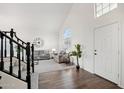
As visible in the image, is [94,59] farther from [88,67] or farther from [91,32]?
[91,32]

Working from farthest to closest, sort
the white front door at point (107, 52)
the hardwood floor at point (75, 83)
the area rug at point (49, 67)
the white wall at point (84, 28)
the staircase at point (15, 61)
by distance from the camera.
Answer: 1. the area rug at point (49, 67)
2. the white wall at point (84, 28)
3. the white front door at point (107, 52)
4. the hardwood floor at point (75, 83)
5. the staircase at point (15, 61)

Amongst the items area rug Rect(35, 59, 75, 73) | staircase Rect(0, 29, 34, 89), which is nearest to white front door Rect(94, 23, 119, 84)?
area rug Rect(35, 59, 75, 73)

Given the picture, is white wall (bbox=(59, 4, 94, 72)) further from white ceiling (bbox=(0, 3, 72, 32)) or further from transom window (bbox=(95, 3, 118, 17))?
white ceiling (bbox=(0, 3, 72, 32))

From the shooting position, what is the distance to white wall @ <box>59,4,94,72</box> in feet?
16.6

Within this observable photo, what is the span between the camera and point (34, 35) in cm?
941

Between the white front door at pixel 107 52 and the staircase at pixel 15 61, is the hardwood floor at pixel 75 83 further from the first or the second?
the staircase at pixel 15 61

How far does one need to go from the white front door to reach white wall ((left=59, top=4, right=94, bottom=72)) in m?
0.46

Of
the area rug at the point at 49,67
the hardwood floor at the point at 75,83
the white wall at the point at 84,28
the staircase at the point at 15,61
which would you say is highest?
the white wall at the point at 84,28

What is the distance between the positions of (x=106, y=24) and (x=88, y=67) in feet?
6.88

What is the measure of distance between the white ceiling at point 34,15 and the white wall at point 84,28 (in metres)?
1.09

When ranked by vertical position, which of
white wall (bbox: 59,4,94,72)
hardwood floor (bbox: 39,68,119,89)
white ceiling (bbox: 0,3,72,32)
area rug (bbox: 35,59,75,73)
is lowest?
hardwood floor (bbox: 39,68,119,89)

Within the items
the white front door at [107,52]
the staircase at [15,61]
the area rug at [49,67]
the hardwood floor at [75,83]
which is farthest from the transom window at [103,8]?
the area rug at [49,67]

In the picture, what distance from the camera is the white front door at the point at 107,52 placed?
3641mm

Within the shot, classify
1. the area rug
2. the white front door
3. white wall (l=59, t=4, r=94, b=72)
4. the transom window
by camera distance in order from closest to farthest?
the white front door, the transom window, white wall (l=59, t=4, r=94, b=72), the area rug
